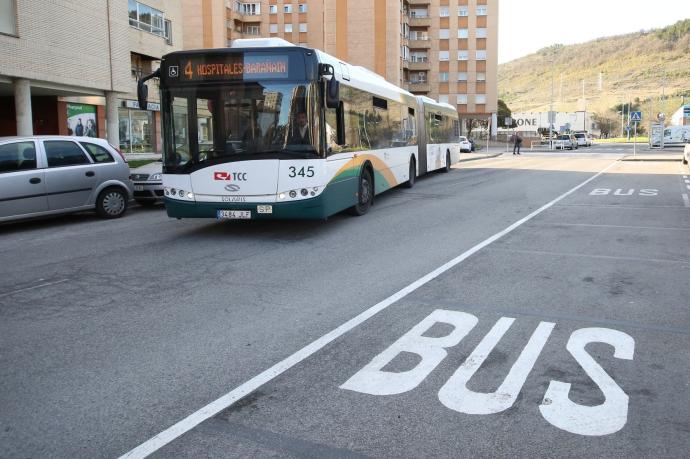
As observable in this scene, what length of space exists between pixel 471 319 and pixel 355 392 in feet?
6.24

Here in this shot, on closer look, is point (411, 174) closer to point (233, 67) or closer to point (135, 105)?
point (233, 67)

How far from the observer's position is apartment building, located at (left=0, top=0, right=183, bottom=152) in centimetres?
2208

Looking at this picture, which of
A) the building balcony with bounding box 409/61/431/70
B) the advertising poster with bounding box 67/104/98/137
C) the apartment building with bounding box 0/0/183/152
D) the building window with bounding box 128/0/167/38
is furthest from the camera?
the building balcony with bounding box 409/61/431/70

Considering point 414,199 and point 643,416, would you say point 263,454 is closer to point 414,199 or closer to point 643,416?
point 643,416

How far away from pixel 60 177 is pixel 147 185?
2806 mm

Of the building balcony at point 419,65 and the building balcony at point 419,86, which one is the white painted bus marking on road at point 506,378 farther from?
the building balcony at point 419,65

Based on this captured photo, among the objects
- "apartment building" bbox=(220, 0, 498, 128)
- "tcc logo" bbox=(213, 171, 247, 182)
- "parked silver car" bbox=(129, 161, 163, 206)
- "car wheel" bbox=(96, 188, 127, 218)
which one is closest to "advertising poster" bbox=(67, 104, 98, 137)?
"parked silver car" bbox=(129, 161, 163, 206)

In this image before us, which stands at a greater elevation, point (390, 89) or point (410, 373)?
point (390, 89)

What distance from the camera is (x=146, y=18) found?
34.2 meters

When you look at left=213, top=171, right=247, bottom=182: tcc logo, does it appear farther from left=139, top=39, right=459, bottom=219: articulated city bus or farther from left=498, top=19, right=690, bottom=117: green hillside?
left=498, top=19, right=690, bottom=117: green hillside

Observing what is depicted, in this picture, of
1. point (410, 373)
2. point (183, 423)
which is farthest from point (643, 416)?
point (183, 423)

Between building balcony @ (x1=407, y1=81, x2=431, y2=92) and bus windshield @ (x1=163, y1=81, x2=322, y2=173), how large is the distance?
3000 inches

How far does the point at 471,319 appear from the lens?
5.65m

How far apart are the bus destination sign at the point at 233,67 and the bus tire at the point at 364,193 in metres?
3.35
